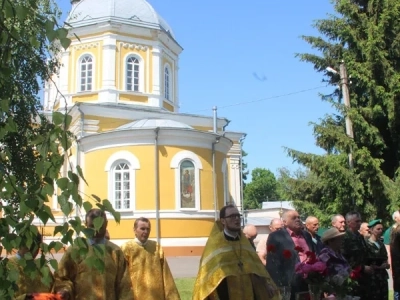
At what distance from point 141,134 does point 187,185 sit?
323 cm

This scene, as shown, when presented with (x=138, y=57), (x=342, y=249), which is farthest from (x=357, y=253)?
(x=138, y=57)

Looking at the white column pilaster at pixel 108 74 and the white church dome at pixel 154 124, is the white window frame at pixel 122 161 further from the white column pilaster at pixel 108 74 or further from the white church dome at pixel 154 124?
the white column pilaster at pixel 108 74

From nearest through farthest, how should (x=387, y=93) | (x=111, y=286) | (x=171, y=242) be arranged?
1. (x=111, y=286)
2. (x=387, y=93)
3. (x=171, y=242)

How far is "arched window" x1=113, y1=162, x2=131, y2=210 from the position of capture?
75.6ft

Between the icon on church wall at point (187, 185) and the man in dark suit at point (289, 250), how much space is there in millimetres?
17118

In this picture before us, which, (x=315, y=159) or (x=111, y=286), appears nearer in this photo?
(x=111, y=286)

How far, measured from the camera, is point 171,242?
22.4 m

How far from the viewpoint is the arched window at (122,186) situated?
907 inches

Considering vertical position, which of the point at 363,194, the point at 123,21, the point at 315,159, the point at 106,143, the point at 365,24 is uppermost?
the point at 123,21

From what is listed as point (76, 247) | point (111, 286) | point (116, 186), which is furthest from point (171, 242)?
point (76, 247)

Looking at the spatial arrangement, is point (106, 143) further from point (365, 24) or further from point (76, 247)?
point (76, 247)

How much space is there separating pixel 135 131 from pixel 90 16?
31.8 ft

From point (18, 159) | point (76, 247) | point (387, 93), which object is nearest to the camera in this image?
point (76, 247)

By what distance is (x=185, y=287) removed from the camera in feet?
37.4
